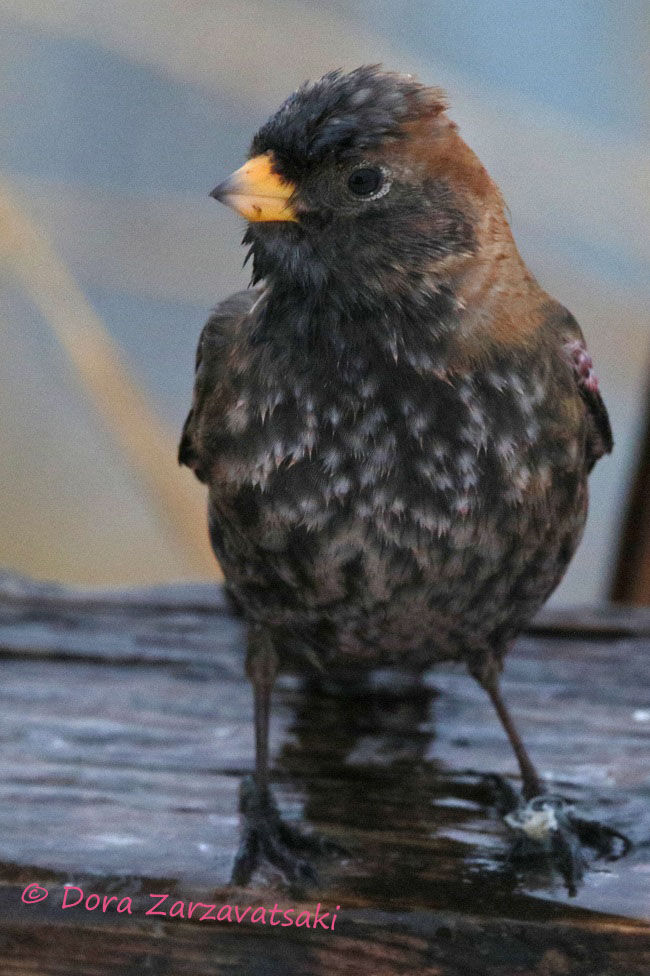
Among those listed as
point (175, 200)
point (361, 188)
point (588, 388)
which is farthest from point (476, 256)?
point (175, 200)

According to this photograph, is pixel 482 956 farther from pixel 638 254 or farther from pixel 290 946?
pixel 638 254

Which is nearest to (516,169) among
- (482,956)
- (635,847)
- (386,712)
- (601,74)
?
(601,74)

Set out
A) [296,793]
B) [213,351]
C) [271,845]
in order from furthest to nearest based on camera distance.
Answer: [296,793], [213,351], [271,845]

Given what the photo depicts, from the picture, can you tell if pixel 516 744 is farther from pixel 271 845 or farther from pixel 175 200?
pixel 175 200

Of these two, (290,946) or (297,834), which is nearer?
(290,946)

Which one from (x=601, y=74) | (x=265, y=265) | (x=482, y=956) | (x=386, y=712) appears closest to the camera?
(x=482, y=956)

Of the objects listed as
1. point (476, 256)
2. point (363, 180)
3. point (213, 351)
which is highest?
point (363, 180)

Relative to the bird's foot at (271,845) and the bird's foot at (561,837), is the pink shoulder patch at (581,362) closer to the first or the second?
the bird's foot at (561,837)
